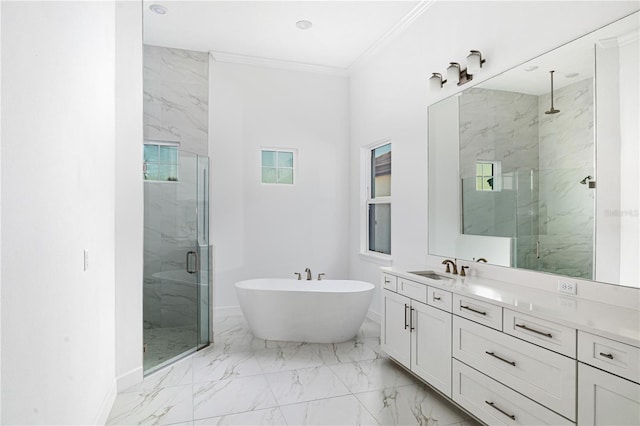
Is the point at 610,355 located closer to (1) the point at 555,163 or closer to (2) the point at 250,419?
(1) the point at 555,163

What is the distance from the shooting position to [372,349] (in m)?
3.51

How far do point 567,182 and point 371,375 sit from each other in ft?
6.29

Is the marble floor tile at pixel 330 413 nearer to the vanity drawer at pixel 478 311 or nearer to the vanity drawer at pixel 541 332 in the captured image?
the vanity drawer at pixel 478 311

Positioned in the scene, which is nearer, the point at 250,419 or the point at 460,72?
the point at 250,419

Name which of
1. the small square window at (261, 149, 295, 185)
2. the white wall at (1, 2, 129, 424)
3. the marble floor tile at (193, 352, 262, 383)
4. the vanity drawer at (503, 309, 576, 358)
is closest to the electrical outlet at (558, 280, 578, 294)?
the vanity drawer at (503, 309, 576, 358)

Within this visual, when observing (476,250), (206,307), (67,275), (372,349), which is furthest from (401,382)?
(67,275)

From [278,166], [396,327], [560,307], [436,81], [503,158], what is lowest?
[396,327]

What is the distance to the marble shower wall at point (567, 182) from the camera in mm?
2059

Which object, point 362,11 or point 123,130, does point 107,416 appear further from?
point 362,11

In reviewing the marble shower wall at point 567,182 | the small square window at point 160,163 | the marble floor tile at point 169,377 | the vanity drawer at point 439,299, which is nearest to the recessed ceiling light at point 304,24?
the small square window at point 160,163

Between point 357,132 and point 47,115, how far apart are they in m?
3.94

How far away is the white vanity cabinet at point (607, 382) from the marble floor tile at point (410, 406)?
2.93 feet

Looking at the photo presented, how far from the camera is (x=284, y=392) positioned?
2.68 meters

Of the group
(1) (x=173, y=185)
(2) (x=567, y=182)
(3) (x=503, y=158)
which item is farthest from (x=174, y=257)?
(2) (x=567, y=182)
